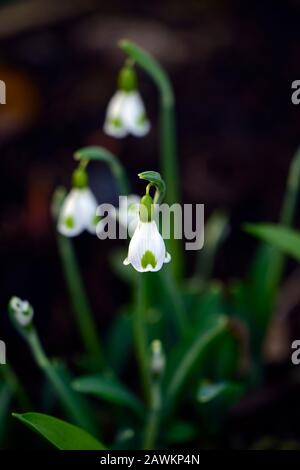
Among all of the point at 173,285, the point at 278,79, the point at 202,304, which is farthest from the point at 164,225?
the point at 278,79

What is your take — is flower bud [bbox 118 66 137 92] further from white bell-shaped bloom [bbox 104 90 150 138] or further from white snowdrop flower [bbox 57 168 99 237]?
white snowdrop flower [bbox 57 168 99 237]

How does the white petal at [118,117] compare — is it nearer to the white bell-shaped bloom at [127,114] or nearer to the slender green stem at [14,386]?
the white bell-shaped bloom at [127,114]

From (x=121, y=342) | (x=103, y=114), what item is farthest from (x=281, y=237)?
(x=103, y=114)

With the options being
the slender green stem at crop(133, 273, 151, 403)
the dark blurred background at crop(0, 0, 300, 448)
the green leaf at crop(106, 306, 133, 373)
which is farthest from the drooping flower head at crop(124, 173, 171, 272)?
the dark blurred background at crop(0, 0, 300, 448)

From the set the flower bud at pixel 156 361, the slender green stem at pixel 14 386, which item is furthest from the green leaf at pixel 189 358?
the slender green stem at pixel 14 386

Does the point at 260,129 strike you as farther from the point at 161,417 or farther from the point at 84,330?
the point at 161,417

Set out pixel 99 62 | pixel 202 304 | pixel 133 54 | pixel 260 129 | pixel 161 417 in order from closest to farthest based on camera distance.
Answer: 1. pixel 133 54
2. pixel 161 417
3. pixel 202 304
4. pixel 260 129
5. pixel 99 62
